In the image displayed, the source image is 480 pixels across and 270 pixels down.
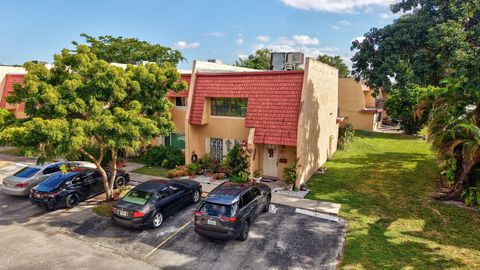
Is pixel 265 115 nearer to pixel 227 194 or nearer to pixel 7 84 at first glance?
pixel 227 194

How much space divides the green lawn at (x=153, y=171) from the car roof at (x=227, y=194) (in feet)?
25.4

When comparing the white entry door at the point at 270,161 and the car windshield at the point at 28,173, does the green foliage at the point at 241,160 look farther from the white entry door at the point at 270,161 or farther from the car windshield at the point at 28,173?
the car windshield at the point at 28,173

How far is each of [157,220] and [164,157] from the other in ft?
29.0

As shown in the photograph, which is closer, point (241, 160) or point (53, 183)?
point (53, 183)

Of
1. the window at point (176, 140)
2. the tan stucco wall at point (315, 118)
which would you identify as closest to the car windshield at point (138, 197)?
the tan stucco wall at point (315, 118)

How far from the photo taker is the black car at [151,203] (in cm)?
1154

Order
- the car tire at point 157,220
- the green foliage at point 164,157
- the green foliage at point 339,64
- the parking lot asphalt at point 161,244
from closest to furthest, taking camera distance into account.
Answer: the parking lot asphalt at point 161,244 < the car tire at point 157,220 < the green foliage at point 164,157 < the green foliage at point 339,64

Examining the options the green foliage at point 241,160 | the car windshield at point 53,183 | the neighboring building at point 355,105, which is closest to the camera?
the car windshield at point 53,183

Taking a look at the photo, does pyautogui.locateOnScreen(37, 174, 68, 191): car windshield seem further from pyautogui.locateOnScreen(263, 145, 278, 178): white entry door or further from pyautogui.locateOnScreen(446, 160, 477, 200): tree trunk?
pyautogui.locateOnScreen(446, 160, 477, 200): tree trunk

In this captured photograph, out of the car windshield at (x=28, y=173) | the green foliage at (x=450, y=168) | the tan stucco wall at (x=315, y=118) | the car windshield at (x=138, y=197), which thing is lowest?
the car windshield at (x=138, y=197)

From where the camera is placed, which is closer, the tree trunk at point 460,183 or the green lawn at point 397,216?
the green lawn at point 397,216

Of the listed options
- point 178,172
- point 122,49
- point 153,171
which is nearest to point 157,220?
point 178,172

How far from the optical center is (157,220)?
1217cm

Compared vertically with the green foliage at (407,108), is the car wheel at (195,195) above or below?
below
